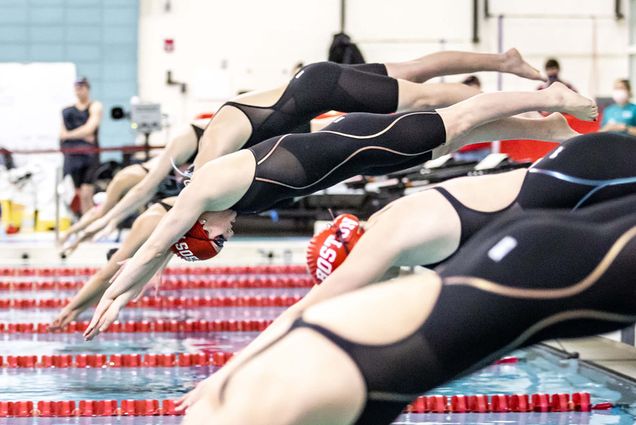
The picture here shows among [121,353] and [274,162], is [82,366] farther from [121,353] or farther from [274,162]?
[274,162]

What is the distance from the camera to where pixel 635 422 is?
4219mm

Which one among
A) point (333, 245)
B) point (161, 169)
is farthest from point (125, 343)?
point (333, 245)

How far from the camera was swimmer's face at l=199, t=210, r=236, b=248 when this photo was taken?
4.18m

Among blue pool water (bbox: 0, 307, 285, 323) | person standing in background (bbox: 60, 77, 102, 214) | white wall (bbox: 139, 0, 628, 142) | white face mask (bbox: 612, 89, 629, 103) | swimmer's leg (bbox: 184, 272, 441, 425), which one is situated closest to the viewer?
swimmer's leg (bbox: 184, 272, 441, 425)

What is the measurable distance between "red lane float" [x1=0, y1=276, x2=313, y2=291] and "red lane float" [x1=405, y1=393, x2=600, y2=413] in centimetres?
437

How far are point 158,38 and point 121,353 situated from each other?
10350 mm

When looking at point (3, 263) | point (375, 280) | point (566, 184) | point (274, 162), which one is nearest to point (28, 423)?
point (274, 162)

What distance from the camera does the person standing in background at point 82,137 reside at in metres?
11.3

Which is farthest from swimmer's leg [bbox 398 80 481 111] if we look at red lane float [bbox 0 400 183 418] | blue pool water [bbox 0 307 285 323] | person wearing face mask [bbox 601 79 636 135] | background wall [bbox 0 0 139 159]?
background wall [bbox 0 0 139 159]

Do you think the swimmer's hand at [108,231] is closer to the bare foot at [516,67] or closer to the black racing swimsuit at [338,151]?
the black racing swimsuit at [338,151]

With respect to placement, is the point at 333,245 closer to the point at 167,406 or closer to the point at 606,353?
the point at 167,406

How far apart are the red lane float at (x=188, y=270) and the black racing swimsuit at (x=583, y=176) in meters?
6.92

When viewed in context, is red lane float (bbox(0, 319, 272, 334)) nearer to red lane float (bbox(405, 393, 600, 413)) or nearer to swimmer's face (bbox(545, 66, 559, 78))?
red lane float (bbox(405, 393, 600, 413))

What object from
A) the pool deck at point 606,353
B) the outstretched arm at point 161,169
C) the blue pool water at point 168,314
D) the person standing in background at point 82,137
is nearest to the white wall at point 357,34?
the person standing in background at point 82,137
